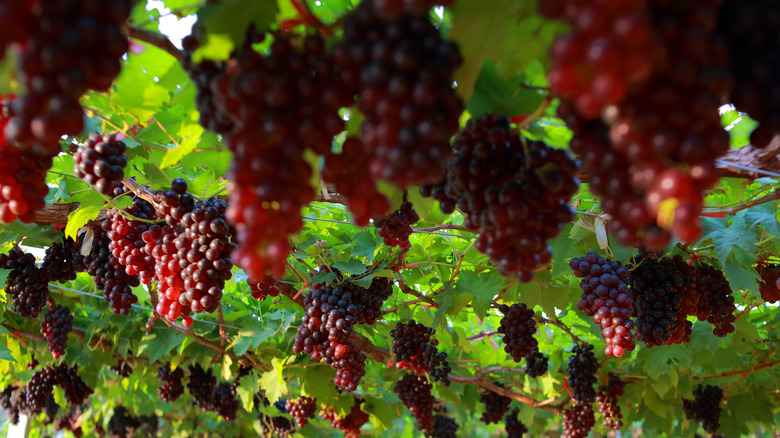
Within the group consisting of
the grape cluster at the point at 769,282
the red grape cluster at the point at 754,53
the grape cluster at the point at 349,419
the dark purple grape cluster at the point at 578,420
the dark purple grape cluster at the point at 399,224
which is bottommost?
the red grape cluster at the point at 754,53

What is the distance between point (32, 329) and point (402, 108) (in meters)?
5.27

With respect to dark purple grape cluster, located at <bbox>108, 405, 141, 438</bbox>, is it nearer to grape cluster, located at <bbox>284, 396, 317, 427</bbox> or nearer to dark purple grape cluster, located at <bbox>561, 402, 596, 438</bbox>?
grape cluster, located at <bbox>284, 396, 317, 427</bbox>

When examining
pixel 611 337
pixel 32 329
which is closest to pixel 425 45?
pixel 611 337

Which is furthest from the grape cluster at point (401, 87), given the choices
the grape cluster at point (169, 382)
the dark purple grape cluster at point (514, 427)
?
the dark purple grape cluster at point (514, 427)

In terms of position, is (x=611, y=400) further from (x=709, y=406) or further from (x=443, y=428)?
(x=443, y=428)

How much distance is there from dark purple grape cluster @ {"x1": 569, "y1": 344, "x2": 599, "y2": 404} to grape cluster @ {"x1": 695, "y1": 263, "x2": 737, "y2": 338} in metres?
1.35

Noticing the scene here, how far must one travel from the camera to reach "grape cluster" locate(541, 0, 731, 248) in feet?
2.01

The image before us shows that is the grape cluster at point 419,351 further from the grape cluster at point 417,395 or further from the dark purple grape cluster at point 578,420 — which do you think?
the dark purple grape cluster at point 578,420

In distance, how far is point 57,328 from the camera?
156 inches

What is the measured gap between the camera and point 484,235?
3.73ft

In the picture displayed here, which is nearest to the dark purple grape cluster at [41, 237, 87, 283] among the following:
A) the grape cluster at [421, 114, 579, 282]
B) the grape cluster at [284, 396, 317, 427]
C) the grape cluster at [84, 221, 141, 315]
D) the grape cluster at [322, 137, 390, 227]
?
the grape cluster at [84, 221, 141, 315]

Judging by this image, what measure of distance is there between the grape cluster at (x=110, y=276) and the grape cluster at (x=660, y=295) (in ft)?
9.03

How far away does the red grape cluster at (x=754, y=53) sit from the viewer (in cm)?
78

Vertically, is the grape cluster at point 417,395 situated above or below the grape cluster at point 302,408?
above
